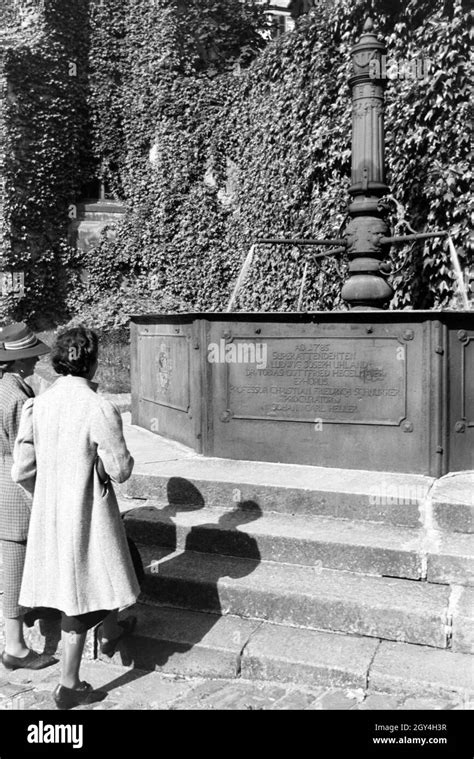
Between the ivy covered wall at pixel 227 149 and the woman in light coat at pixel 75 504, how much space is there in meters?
5.83

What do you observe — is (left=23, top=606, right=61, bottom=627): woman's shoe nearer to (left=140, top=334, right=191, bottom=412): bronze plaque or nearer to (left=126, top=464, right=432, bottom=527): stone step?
(left=126, top=464, right=432, bottom=527): stone step

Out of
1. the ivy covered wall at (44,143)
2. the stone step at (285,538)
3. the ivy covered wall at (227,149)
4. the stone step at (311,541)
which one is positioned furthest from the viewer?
the ivy covered wall at (44,143)

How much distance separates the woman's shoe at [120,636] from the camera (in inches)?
144

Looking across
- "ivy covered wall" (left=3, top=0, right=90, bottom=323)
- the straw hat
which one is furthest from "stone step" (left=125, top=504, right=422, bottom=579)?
"ivy covered wall" (left=3, top=0, right=90, bottom=323)

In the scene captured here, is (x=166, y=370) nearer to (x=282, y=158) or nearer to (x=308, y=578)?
(x=308, y=578)

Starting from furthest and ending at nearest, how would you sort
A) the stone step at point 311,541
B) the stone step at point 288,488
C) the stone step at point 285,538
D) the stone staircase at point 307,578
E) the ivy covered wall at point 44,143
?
1. the ivy covered wall at point 44,143
2. the stone step at point 288,488
3. the stone step at point 285,538
4. the stone step at point 311,541
5. the stone staircase at point 307,578

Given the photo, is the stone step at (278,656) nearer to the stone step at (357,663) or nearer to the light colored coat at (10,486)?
the stone step at (357,663)

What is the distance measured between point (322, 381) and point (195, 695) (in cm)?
245

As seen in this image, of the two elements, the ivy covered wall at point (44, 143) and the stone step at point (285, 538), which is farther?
the ivy covered wall at point (44, 143)

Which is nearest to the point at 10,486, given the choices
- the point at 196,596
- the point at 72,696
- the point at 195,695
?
the point at 72,696

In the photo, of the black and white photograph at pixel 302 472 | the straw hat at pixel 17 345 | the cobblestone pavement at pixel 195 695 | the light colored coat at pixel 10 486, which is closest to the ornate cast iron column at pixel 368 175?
the black and white photograph at pixel 302 472

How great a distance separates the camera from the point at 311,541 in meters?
4.04
